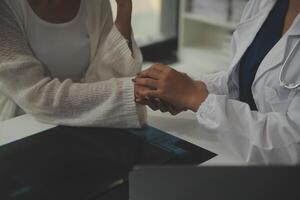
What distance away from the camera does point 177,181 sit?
54 cm

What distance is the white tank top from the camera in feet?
3.90

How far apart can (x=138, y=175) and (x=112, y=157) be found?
449 mm

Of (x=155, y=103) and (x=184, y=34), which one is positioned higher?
(x=155, y=103)

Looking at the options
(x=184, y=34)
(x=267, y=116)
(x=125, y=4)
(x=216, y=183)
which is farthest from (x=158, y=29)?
(x=216, y=183)

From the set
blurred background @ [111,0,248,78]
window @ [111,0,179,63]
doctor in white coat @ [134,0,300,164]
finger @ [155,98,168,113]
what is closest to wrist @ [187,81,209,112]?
doctor in white coat @ [134,0,300,164]

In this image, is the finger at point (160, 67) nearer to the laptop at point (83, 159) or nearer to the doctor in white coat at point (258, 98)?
the doctor in white coat at point (258, 98)

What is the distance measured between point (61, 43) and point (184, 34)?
82.9 inches

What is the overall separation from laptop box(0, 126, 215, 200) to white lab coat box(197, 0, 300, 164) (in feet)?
0.27

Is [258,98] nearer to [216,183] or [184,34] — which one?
[216,183]

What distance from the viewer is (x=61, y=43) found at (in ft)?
4.08

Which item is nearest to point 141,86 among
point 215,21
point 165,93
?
point 165,93

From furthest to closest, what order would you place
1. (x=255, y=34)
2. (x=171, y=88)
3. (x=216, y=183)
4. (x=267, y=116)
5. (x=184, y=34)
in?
(x=184, y=34), (x=255, y=34), (x=171, y=88), (x=267, y=116), (x=216, y=183)

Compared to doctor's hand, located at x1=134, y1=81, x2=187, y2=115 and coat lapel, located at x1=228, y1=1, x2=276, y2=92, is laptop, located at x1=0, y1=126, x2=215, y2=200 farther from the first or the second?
coat lapel, located at x1=228, y1=1, x2=276, y2=92

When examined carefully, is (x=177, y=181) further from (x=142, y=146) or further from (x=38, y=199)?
(x=142, y=146)
